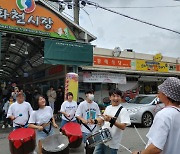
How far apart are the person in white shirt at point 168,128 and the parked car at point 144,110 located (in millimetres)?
9123

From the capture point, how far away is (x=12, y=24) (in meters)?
11.6

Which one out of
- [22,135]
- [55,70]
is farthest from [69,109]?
[55,70]

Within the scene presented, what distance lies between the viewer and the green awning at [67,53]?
1250cm

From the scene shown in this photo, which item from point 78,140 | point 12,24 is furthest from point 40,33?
point 78,140

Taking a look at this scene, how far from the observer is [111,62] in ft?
58.4

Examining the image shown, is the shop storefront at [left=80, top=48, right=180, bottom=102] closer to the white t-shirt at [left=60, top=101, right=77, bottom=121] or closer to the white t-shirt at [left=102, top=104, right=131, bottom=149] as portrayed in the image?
the white t-shirt at [left=60, top=101, right=77, bottom=121]

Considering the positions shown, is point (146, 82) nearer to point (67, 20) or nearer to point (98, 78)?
point (98, 78)

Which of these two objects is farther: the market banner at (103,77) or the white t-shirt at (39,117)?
the market banner at (103,77)

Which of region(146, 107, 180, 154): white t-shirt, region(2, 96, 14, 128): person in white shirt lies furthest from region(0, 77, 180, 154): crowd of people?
region(2, 96, 14, 128): person in white shirt

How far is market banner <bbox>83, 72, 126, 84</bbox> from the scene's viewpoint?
16.5m

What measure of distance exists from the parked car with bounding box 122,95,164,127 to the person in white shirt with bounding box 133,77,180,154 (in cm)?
912

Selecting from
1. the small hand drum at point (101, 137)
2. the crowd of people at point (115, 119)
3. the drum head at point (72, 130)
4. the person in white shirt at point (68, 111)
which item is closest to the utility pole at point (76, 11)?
the person in white shirt at point (68, 111)

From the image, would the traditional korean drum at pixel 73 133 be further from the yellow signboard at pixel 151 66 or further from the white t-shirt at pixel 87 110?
the yellow signboard at pixel 151 66

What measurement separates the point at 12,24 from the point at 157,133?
421 inches
